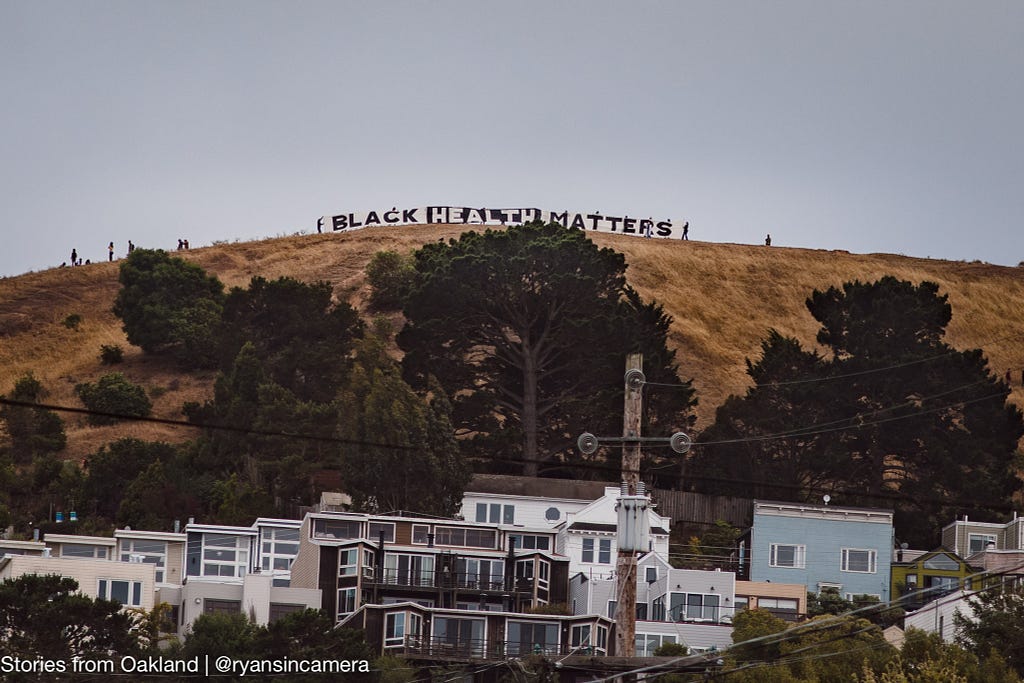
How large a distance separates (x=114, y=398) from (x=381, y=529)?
44.6 meters

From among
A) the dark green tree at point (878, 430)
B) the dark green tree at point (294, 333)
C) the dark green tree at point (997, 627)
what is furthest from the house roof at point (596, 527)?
the dark green tree at point (294, 333)

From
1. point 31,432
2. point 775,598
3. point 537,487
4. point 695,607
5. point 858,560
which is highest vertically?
point 31,432

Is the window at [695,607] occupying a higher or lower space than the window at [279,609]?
higher

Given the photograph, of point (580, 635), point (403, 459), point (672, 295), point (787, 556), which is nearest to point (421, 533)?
point (403, 459)

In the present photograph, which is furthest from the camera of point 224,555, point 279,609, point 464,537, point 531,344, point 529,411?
point 531,344

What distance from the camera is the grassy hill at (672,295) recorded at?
5492 inches

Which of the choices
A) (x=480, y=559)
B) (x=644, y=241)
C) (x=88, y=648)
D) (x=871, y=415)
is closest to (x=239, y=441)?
(x=480, y=559)

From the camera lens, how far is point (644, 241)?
18012 centimetres

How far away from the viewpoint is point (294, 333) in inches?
4520

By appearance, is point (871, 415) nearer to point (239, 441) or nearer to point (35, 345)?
point (239, 441)

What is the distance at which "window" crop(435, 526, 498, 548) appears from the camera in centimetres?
8156

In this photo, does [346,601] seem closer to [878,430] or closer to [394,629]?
[394,629]

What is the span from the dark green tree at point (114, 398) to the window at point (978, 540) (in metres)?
53.2

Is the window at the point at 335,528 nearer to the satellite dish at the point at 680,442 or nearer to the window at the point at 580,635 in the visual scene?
the window at the point at 580,635
